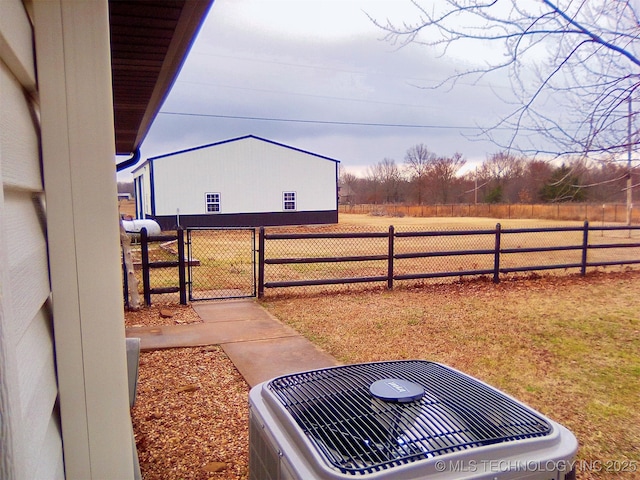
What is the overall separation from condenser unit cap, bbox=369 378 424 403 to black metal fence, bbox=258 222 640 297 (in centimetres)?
605

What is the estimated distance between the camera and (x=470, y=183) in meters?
16.2

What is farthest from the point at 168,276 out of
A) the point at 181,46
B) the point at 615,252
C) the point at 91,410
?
the point at 615,252

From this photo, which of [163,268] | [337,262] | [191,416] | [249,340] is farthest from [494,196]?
[191,416]

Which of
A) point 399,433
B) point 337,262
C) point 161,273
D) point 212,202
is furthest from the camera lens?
point 212,202

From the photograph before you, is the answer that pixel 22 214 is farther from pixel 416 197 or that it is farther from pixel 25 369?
pixel 416 197

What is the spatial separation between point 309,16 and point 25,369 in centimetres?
434

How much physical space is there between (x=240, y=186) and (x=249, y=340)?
819 inches

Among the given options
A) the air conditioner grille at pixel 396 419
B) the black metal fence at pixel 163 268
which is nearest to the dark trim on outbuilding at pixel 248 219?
the black metal fence at pixel 163 268

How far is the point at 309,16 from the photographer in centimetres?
439

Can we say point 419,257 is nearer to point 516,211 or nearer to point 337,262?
point 337,262

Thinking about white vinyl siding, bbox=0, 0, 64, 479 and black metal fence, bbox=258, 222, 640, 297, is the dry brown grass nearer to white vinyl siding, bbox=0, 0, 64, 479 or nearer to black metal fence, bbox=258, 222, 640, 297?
white vinyl siding, bbox=0, 0, 64, 479

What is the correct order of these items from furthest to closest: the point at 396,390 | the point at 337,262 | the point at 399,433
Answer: the point at 337,262
the point at 396,390
the point at 399,433

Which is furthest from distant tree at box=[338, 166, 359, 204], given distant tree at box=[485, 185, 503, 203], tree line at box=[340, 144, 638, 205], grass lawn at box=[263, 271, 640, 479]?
grass lawn at box=[263, 271, 640, 479]

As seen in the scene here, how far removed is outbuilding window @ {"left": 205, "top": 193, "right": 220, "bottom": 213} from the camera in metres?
24.6
